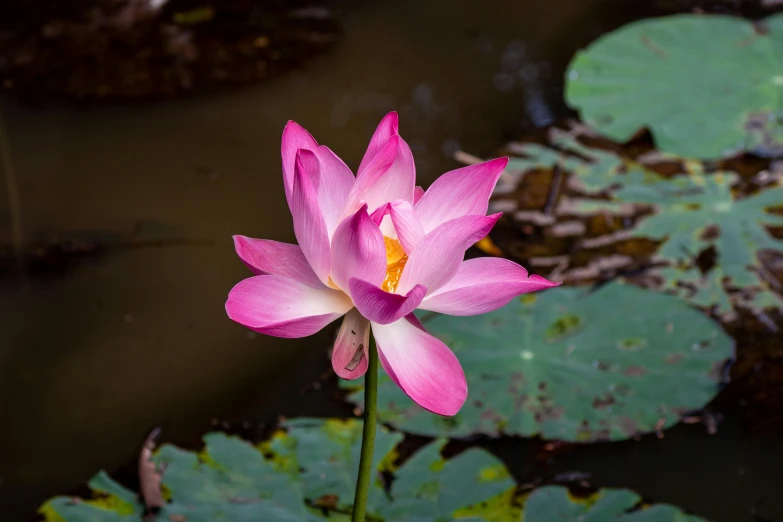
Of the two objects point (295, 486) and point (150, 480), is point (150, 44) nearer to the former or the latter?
point (150, 480)

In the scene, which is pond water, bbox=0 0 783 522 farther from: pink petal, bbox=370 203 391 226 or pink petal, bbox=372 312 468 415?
pink petal, bbox=370 203 391 226

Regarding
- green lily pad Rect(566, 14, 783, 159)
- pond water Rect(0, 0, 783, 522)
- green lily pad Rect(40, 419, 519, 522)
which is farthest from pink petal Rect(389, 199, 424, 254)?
green lily pad Rect(566, 14, 783, 159)

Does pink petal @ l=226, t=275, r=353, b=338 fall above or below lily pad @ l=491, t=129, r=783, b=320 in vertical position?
above

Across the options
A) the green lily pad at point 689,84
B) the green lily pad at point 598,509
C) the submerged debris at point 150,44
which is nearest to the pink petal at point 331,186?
the green lily pad at point 598,509

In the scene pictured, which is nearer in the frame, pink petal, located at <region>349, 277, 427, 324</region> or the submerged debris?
pink petal, located at <region>349, 277, 427, 324</region>

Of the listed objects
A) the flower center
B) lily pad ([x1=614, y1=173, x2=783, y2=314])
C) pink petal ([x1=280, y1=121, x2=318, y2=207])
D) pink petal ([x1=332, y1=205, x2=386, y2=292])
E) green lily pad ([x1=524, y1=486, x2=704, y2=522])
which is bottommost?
green lily pad ([x1=524, y1=486, x2=704, y2=522])
